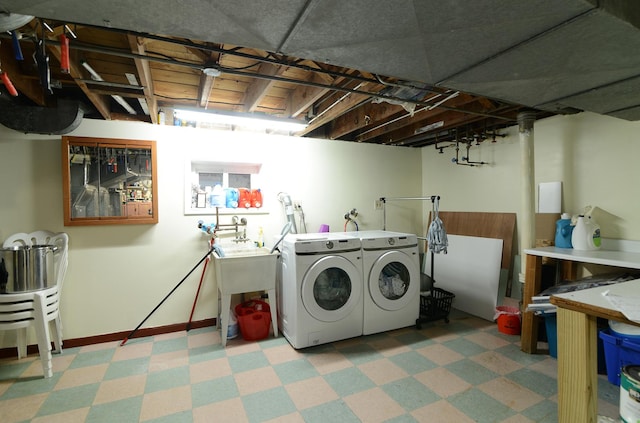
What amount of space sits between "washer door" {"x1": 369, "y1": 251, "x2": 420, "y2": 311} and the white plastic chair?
265cm

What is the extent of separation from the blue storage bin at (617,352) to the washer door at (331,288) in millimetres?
1750

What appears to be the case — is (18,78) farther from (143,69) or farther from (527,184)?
(527,184)

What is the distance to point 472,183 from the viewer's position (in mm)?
3635

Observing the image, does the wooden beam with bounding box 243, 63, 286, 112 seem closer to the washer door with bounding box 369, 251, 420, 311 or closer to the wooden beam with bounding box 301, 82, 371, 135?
the wooden beam with bounding box 301, 82, 371, 135

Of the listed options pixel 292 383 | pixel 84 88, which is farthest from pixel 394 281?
pixel 84 88

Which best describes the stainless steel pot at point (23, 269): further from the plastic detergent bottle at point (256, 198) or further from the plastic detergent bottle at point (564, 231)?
the plastic detergent bottle at point (564, 231)

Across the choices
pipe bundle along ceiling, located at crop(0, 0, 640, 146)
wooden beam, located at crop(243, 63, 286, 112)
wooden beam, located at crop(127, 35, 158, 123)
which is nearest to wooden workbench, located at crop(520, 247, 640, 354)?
pipe bundle along ceiling, located at crop(0, 0, 640, 146)

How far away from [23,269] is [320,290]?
91.0 inches

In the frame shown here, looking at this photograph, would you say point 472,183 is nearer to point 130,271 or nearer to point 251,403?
point 251,403

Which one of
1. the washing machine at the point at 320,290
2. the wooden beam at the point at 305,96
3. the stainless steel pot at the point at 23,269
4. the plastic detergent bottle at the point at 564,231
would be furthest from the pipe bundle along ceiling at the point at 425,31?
the stainless steel pot at the point at 23,269

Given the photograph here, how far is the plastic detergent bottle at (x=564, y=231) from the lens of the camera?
2561mm

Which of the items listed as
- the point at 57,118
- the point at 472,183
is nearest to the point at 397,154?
the point at 472,183

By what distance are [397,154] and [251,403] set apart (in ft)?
11.2

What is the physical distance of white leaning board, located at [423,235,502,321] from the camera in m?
3.16
